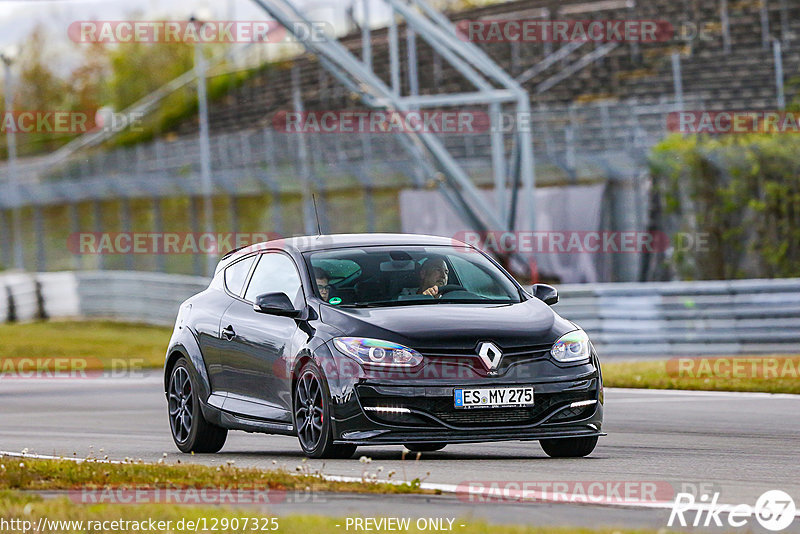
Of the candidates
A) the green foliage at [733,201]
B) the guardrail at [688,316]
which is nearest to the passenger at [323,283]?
the guardrail at [688,316]

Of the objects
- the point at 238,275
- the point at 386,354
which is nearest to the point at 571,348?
the point at 386,354

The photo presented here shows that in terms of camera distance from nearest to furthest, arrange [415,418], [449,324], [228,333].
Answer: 1. [415,418]
2. [449,324]
3. [228,333]

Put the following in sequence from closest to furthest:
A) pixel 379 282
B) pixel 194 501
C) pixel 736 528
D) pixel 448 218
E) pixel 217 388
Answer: pixel 736 528, pixel 194 501, pixel 379 282, pixel 217 388, pixel 448 218

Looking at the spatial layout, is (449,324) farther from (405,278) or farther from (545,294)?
(545,294)

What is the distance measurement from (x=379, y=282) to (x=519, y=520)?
4017mm

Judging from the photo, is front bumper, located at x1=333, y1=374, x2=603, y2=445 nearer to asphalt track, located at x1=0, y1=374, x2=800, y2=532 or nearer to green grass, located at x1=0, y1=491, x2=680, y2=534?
asphalt track, located at x1=0, y1=374, x2=800, y2=532

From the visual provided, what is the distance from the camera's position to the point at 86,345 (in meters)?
31.3

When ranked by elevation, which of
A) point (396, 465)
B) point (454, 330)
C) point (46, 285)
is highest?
point (454, 330)

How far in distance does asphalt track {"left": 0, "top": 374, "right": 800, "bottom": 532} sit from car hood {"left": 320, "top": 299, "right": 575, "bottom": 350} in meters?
0.77

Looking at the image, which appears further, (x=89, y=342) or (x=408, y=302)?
(x=89, y=342)

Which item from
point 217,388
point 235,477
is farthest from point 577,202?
point 235,477

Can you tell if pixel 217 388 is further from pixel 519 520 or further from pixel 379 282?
pixel 519 520

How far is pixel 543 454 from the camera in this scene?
11594 mm

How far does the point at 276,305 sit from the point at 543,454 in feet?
6.76
